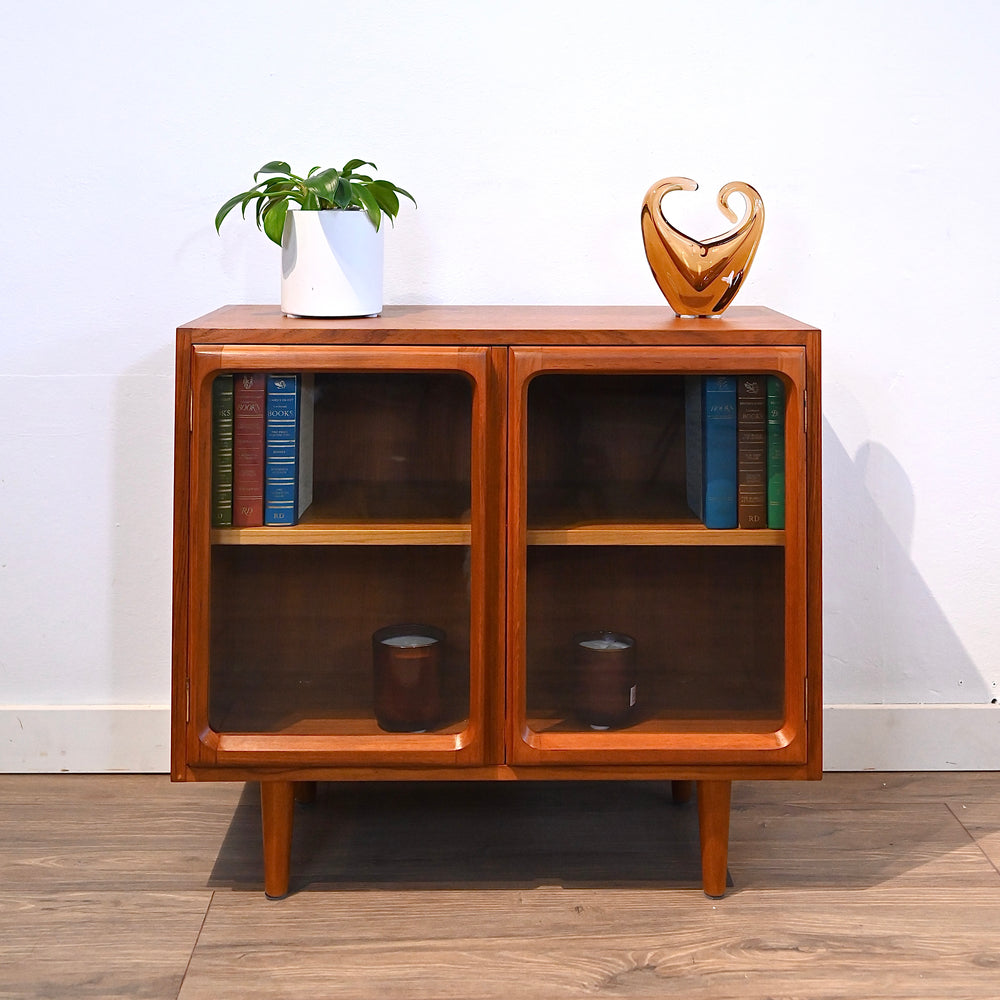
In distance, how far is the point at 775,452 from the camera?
127cm

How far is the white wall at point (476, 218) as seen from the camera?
1.56 m

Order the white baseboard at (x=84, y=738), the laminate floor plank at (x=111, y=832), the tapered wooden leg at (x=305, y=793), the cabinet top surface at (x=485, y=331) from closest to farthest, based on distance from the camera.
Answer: the cabinet top surface at (x=485, y=331), the laminate floor plank at (x=111, y=832), the tapered wooden leg at (x=305, y=793), the white baseboard at (x=84, y=738)

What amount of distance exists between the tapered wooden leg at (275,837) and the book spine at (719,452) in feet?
1.95

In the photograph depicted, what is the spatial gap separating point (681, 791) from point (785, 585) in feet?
1.39

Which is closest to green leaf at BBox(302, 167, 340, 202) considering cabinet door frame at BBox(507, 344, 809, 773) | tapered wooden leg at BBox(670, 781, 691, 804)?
cabinet door frame at BBox(507, 344, 809, 773)

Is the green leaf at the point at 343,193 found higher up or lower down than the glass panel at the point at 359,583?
higher up

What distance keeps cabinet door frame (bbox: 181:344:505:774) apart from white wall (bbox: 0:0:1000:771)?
40cm

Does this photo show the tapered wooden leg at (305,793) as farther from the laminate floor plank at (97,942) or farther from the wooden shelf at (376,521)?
the wooden shelf at (376,521)

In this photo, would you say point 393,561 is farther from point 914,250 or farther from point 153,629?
point 914,250

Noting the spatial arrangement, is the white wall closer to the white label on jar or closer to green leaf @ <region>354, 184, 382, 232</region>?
green leaf @ <region>354, 184, 382, 232</region>

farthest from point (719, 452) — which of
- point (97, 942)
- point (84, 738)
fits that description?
point (84, 738)

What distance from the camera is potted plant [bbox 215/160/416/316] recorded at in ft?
4.25

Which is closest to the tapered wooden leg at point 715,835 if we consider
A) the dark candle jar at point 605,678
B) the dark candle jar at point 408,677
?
the dark candle jar at point 605,678

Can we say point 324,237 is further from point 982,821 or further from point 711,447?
point 982,821
